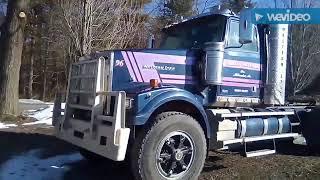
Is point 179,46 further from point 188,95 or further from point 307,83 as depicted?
point 307,83

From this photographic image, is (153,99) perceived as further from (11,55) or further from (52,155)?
(11,55)

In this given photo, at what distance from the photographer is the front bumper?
6.58m

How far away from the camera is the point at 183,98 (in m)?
7.22

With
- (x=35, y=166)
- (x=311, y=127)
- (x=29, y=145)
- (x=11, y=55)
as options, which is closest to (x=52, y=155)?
(x=35, y=166)

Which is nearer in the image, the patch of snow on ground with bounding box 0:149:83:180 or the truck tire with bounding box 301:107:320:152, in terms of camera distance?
the patch of snow on ground with bounding box 0:149:83:180

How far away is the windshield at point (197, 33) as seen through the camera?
836 cm

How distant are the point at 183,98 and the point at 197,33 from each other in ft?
5.92

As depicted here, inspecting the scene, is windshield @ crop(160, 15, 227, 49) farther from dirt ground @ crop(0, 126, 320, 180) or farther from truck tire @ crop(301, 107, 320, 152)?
truck tire @ crop(301, 107, 320, 152)

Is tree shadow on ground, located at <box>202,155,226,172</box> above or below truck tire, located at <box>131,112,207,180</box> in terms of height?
below

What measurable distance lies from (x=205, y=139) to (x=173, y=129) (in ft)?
2.24

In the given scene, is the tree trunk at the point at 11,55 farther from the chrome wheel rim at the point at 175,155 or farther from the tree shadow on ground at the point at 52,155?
the chrome wheel rim at the point at 175,155

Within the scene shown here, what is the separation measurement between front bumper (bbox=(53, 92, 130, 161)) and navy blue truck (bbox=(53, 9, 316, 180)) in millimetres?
14

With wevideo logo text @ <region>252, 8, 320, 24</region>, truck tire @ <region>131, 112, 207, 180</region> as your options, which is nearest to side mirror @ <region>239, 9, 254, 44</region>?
wevideo logo text @ <region>252, 8, 320, 24</region>

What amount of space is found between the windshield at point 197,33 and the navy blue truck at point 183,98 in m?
0.02
